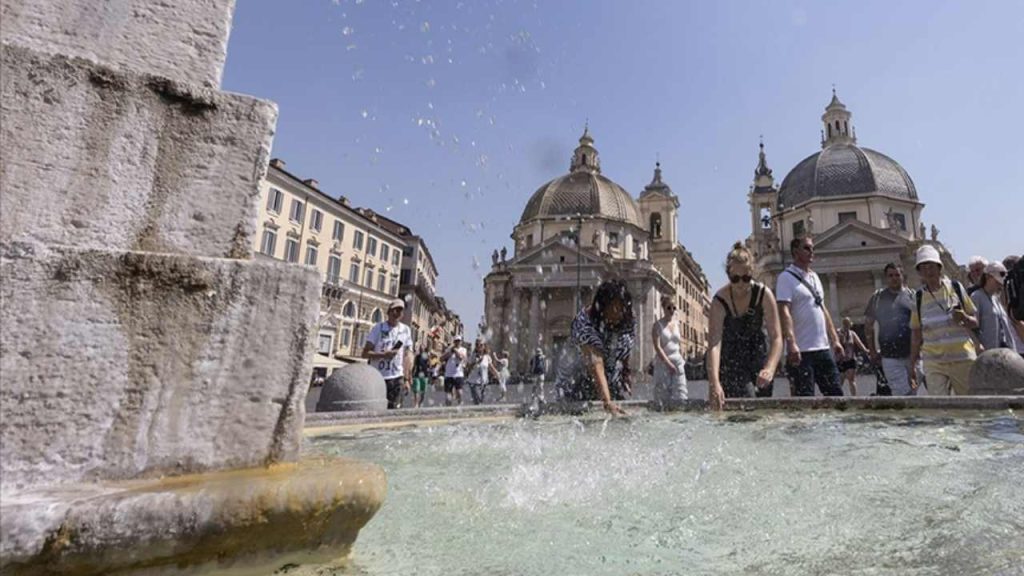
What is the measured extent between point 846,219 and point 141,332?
195ft

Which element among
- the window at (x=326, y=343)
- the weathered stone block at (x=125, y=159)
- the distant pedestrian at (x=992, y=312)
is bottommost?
the weathered stone block at (x=125, y=159)

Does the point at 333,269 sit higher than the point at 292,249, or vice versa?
the point at 292,249

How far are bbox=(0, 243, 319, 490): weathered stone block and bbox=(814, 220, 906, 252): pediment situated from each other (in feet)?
175

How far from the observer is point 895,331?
21.3 ft

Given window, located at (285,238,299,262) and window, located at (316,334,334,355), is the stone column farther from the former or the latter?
window, located at (285,238,299,262)

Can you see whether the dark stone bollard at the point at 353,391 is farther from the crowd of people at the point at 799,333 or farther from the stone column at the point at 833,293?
the stone column at the point at 833,293

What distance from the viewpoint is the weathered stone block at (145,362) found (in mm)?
1147

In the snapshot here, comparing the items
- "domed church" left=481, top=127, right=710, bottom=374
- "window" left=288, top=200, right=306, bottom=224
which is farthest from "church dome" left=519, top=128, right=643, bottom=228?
"window" left=288, top=200, right=306, bottom=224

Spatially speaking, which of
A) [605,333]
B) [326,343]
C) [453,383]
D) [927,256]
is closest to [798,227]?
[326,343]

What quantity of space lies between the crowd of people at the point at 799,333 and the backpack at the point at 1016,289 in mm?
11

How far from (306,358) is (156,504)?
469mm

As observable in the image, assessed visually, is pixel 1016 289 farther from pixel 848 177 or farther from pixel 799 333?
pixel 848 177

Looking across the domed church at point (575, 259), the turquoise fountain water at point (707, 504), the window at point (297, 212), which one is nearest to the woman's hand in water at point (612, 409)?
the turquoise fountain water at point (707, 504)

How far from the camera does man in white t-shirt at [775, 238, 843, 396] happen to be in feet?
17.6
